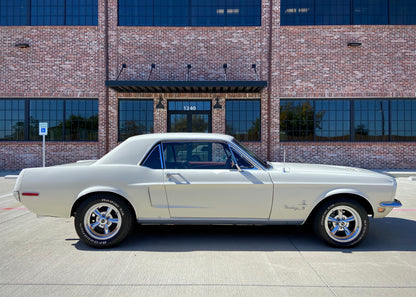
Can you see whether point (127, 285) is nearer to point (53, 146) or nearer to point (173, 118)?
point (173, 118)

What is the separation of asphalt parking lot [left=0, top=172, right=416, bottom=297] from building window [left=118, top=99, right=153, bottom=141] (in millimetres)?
9055

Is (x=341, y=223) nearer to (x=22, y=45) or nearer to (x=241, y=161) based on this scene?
(x=241, y=161)

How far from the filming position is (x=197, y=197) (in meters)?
3.85

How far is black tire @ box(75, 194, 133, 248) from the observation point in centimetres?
381

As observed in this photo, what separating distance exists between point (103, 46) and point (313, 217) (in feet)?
42.1

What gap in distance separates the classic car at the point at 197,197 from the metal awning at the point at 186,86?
857 cm

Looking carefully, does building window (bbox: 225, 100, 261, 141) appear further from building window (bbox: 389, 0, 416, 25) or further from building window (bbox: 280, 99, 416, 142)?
building window (bbox: 389, 0, 416, 25)

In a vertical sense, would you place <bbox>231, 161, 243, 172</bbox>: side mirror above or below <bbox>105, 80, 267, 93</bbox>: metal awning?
below

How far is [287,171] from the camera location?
13.0 ft

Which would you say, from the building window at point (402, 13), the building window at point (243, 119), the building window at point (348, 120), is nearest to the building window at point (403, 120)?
the building window at point (348, 120)

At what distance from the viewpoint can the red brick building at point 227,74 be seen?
43.9 feet

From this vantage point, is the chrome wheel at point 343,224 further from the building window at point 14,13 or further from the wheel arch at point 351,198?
the building window at point 14,13

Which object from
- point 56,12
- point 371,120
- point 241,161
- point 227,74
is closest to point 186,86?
point 227,74

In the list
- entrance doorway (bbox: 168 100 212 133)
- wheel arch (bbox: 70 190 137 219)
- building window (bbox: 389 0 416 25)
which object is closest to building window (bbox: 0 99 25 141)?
entrance doorway (bbox: 168 100 212 133)
